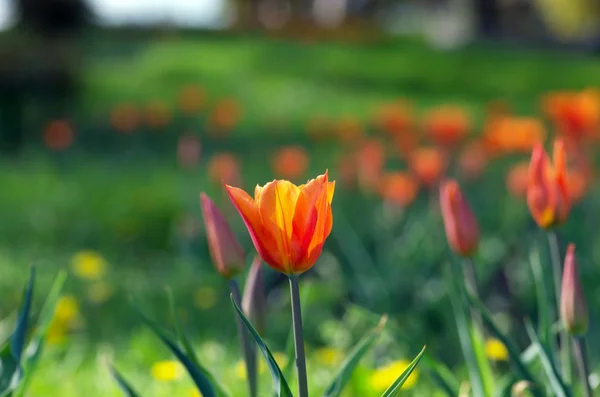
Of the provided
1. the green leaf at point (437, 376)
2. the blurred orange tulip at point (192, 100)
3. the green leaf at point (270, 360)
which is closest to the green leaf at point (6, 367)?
the green leaf at point (270, 360)

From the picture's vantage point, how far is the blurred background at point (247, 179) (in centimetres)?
302

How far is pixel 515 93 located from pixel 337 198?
24.0 feet

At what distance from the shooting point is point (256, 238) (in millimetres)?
1168

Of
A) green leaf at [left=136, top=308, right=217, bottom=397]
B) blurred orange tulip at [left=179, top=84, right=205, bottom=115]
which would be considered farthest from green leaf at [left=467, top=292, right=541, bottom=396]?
blurred orange tulip at [left=179, top=84, right=205, bottom=115]

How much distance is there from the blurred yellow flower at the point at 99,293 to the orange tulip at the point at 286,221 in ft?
8.21

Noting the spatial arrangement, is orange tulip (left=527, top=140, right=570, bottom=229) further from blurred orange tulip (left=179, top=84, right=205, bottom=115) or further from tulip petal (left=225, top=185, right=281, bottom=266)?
blurred orange tulip (left=179, top=84, right=205, bottom=115)

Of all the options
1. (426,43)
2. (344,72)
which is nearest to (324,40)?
(426,43)

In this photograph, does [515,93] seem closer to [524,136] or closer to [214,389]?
[524,136]

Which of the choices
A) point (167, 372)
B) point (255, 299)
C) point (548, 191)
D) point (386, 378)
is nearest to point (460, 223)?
point (548, 191)

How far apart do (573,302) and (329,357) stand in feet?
4.75

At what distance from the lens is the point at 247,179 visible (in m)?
6.02

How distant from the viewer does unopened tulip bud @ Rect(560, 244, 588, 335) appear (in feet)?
4.44

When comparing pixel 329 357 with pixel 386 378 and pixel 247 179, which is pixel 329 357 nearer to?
pixel 386 378

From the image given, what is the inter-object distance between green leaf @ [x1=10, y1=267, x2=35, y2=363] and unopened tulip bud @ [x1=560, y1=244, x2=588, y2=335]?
0.93 meters
